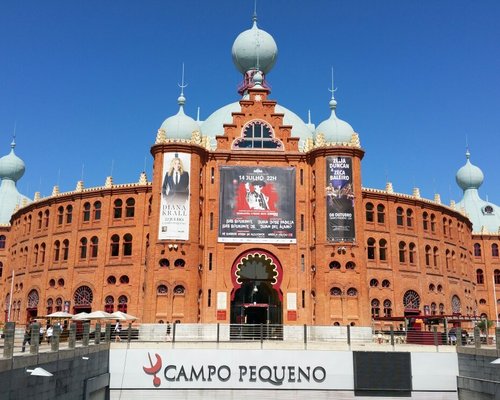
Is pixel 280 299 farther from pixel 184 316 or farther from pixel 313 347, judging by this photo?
pixel 313 347

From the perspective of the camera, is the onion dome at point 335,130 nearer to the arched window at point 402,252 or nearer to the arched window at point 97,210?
the arched window at point 402,252

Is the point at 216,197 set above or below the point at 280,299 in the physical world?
above

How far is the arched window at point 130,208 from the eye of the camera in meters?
53.8

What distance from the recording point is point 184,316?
44.5m

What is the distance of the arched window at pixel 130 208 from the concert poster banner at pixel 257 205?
10.4 meters

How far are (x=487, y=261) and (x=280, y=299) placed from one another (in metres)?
35.1

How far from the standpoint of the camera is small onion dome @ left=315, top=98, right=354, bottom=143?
161 ft

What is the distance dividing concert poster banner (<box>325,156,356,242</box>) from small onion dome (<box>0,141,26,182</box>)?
46819 millimetres

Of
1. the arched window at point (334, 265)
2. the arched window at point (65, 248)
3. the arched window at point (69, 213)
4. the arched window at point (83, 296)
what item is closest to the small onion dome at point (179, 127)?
the arched window at point (69, 213)

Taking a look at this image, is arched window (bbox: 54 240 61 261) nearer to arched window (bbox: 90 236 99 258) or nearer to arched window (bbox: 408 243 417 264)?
arched window (bbox: 90 236 99 258)

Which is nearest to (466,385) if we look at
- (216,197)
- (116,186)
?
(216,197)

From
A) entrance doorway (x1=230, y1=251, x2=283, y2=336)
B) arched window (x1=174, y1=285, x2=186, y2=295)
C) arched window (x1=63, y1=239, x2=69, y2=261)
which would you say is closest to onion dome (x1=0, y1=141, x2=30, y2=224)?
arched window (x1=63, y1=239, x2=69, y2=261)

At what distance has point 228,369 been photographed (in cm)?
3188

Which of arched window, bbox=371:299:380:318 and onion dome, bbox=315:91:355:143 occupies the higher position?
onion dome, bbox=315:91:355:143
